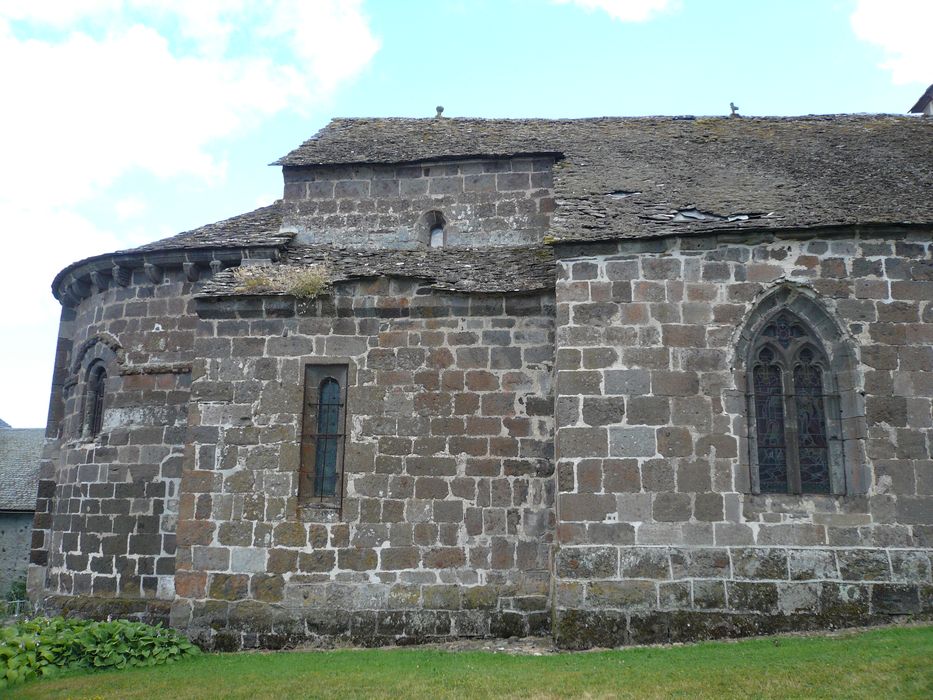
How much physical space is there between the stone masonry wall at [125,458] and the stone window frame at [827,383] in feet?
28.2

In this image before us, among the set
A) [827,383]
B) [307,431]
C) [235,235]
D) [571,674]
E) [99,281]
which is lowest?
[571,674]

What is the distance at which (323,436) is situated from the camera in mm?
11203

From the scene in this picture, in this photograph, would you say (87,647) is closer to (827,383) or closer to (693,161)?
(827,383)

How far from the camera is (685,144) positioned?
13883 millimetres

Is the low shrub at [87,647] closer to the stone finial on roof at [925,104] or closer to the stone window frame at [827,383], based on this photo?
the stone window frame at [827,383]

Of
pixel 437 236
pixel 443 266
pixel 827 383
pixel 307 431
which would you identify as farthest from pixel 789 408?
pixel 307 431

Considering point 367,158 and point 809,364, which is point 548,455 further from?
point 367,158

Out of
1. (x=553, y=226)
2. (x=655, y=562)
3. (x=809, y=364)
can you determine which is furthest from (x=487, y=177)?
(x=655, y=562)

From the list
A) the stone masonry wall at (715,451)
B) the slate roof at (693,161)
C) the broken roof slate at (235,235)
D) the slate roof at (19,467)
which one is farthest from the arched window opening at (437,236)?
the slate roof at (19,467)

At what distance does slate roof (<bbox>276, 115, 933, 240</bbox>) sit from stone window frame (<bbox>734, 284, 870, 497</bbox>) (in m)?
1.08

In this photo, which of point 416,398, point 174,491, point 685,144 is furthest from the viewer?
point 685,144

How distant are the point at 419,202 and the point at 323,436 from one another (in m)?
4.54

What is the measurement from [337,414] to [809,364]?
6589 millimetres

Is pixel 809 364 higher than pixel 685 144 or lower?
lower
